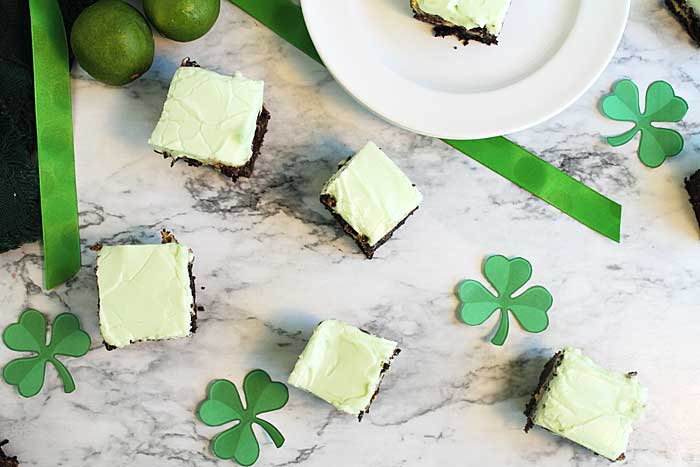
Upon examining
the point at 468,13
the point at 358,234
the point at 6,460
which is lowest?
the point at 6,460

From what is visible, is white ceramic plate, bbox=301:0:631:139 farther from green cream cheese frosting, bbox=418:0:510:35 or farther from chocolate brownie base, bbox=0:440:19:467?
chocolate brownie base, bbox=0:440:19:467

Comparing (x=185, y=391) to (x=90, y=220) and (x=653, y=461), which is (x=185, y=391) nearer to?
(x=90, y=220)

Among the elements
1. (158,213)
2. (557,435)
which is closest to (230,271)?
(158,213)

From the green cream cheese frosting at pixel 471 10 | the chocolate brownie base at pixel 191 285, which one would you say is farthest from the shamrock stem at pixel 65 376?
the green cream cheese frosting at pixel 471 10

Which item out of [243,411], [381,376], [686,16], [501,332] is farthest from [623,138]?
[243,411]

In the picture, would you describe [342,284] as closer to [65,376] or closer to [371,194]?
[371,194]

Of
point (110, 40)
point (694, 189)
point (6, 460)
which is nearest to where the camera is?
point (110, 40)

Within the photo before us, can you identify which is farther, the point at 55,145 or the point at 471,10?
the point at 55,145
